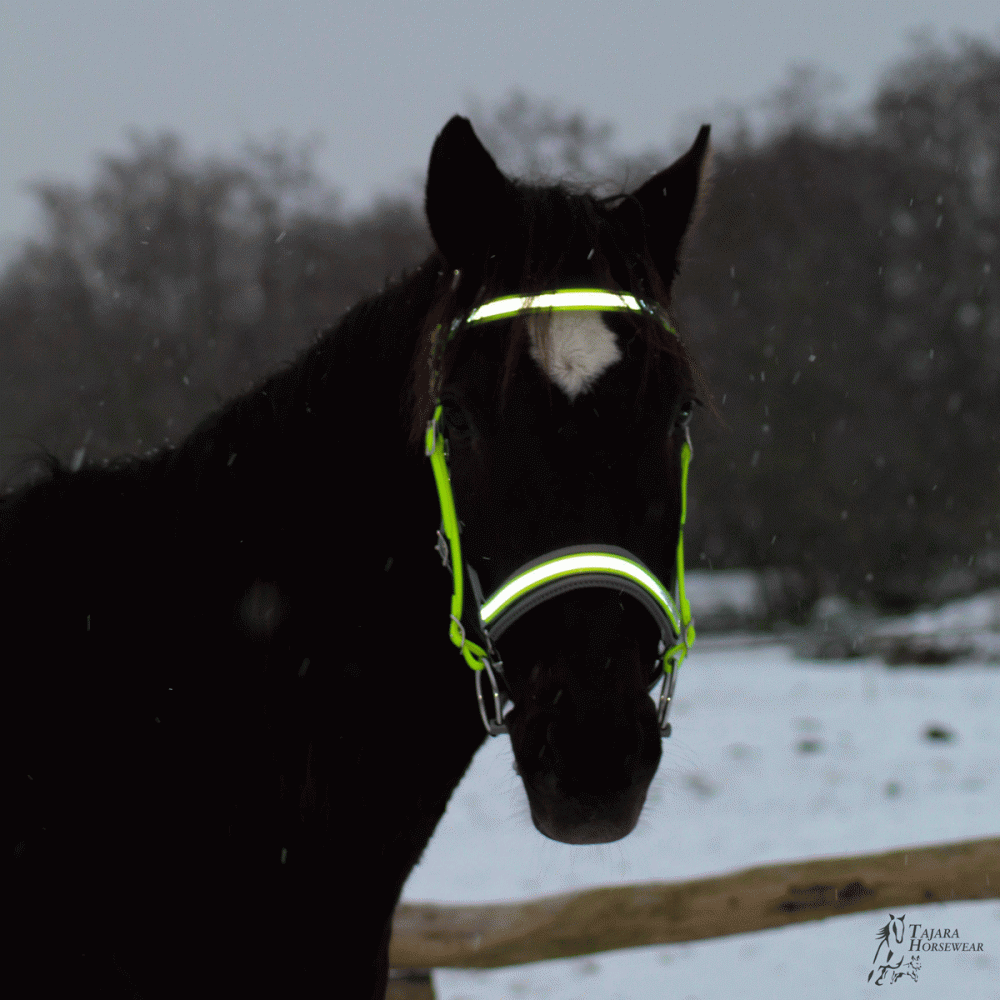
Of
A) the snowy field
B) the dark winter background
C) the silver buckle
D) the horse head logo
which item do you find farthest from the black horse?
the dark winter background

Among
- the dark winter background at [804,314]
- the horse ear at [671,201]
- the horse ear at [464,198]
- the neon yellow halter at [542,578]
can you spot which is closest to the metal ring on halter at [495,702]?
the neon yellow halter at [542,578]

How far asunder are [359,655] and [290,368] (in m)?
0.65

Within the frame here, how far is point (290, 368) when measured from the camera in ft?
6.55

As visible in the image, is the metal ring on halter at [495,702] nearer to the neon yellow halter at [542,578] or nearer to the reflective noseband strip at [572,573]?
the neon yellow halter at [542,578]

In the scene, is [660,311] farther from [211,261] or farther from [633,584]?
[211,261]

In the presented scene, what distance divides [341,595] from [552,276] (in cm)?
77

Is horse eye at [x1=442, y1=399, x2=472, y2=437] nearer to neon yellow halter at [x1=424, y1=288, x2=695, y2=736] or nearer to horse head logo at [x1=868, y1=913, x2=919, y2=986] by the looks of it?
neon yellow halter at [x1=424, y1=288, x2=695, y2=736]

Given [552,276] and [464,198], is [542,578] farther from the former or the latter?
[464,198]

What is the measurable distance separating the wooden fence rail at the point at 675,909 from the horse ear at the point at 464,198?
2438 mm

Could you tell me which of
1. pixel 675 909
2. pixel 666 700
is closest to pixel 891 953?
pixel 675 909

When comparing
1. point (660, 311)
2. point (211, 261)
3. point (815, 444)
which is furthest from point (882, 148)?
point (660, 311)

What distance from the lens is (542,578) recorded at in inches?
61.6

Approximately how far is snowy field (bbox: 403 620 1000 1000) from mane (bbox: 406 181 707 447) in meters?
0.93

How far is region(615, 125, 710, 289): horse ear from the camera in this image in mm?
1995
